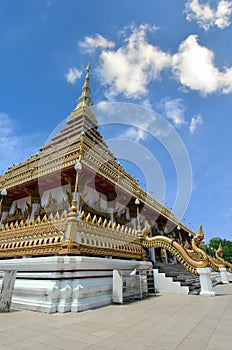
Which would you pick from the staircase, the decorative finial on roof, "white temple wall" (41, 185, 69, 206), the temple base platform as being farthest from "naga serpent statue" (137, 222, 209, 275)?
the decorative finial on roof

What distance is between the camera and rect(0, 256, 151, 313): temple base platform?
5223 millimetres

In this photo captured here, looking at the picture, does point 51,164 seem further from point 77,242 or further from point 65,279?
point 65,279

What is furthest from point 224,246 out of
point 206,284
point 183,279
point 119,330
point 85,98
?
point 119,330

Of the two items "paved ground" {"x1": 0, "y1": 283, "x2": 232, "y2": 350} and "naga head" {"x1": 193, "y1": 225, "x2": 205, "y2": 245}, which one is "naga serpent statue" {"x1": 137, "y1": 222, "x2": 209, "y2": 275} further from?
"paved ground" {"x1": 0, "y1": 283, "x2": 232, "y2": 350}

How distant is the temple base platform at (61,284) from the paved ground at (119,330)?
14.8 inches

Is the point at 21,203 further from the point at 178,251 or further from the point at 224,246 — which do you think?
the point at 224,246

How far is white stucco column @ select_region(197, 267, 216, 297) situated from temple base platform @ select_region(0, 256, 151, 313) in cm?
417

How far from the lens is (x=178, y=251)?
32.5ft

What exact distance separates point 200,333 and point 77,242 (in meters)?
3.68

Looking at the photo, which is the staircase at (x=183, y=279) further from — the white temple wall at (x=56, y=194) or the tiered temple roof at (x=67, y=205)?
the white temple wall at (x=56, y=194)

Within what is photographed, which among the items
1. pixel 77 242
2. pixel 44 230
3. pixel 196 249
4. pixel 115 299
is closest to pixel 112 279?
pixel 115 299

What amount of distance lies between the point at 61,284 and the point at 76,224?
161 centimetres

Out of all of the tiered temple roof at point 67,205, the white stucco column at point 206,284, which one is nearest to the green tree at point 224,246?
the tiered temple roof at point 67,205

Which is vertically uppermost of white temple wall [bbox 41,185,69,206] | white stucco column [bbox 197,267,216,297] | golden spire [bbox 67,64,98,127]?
golden spire [bbox 67,64,98,127]
